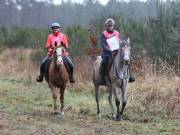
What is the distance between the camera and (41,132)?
11070mm

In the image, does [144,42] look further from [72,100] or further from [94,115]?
[94,115]

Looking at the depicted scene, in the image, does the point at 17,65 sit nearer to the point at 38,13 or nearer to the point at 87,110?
the point at 87,110

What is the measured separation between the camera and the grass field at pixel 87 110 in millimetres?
11992

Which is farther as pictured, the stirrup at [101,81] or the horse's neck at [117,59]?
the stirrup at [101,81]

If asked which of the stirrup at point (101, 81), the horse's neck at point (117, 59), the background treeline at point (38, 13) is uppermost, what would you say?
the background treeline at point (38, 13)

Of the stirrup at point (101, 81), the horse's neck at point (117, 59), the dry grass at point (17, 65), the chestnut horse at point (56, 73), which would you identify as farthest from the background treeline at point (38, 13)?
the horse's neck at point (117, 59)

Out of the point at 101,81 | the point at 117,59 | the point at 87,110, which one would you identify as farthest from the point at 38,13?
the point at 117,59

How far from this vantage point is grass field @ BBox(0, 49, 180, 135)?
12.0 m

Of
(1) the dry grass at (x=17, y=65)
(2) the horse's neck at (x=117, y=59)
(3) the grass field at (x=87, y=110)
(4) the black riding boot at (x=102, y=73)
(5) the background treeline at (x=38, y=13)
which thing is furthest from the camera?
(5) the background treeline at (x=38, y=13)

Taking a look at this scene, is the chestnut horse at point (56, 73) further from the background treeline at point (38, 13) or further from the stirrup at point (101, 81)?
the background treeline at point (38, 13)

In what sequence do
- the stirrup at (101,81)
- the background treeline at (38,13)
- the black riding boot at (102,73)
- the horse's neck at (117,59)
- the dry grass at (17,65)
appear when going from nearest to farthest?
the horse's neck at (117,59), the black riding boot at (102,73), the stirrup at (101,81), the dry grass at (17,65), the background treeline at (38,13)

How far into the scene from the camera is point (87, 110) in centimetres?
1591

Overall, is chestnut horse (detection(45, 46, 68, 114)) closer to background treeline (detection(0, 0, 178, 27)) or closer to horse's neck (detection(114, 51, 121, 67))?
horse's neck (detection(114, 51, 121, 67))

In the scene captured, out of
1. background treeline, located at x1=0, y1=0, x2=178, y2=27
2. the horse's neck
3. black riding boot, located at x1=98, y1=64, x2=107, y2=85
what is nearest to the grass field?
black riding boot, located at x1=98, y1=64, x2=107, y2=85
